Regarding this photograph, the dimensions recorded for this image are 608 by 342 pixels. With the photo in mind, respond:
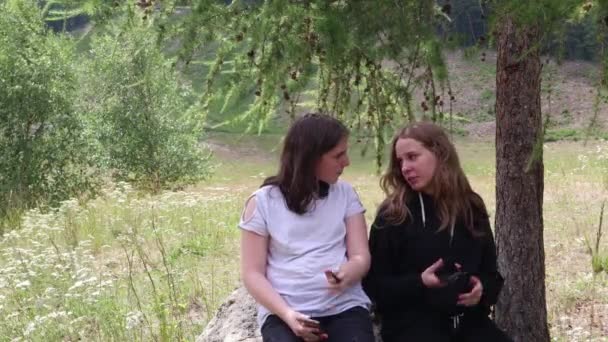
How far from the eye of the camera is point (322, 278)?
3158mm

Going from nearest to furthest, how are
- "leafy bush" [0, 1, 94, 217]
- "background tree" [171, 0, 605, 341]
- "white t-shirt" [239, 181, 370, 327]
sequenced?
1. "white t-shirt" [239, 181, 370, 327]
2. "background tree" [171, 0, 605, 341]
3. "leafy bush" [0, 1, 94, 217]

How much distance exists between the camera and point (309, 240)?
10.6 ft

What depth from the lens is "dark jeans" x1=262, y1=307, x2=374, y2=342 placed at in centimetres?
304

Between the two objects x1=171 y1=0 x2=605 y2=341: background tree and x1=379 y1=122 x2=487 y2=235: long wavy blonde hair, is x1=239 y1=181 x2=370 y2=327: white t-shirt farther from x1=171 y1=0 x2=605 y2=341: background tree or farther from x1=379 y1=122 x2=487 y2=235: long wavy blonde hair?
x1=171 y1=0 x2=605 y2=341: background tree

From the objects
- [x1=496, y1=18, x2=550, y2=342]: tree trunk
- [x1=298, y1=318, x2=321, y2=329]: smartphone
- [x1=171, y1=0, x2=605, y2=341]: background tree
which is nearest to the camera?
[x1=298, y1=318, x2=321, y2=329]: smartphone

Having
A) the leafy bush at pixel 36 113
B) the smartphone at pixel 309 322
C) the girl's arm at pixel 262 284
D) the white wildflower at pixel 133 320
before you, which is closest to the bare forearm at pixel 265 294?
the girl's arm at pixel 262 284

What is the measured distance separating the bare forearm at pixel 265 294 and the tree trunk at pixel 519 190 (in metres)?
1.62

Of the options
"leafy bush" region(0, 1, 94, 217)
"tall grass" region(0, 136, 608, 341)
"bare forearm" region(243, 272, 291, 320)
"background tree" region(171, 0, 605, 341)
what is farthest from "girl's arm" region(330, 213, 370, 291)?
"leafy bush" region(0, 1, 94, 217)

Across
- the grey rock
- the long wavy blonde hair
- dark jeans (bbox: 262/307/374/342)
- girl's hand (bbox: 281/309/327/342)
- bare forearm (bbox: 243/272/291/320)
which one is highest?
the long wavy blonde hair

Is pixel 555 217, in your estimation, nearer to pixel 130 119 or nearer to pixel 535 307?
pixel 535 307

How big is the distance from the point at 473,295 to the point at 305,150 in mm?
915

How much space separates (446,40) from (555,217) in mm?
6854

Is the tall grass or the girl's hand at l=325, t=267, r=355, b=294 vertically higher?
the girl's hand at l=325, t=267, r=355, b=294

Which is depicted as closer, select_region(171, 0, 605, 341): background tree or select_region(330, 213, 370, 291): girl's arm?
select_region(330, 213, 370, 291): girl's arm
